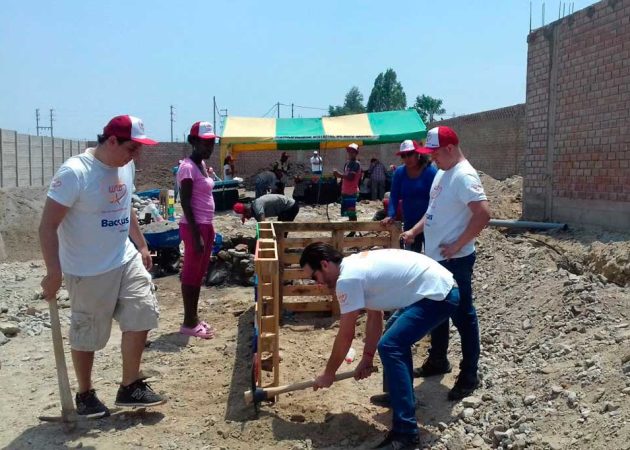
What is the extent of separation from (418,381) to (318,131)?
38.1 ft

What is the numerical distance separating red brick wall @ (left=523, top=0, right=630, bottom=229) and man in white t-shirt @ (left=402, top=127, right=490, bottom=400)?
3.57 metres

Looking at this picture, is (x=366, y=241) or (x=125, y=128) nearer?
(x=125, y=128)

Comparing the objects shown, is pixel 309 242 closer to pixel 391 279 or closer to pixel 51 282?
pixel 391 279

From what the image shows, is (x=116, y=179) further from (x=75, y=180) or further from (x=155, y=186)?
(x=155, y=186)

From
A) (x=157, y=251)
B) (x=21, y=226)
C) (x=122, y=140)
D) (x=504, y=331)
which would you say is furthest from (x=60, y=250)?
(x=21, y=226)

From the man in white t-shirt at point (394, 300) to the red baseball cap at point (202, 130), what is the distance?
2272 millimetres

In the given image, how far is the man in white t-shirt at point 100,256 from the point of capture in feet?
11.0

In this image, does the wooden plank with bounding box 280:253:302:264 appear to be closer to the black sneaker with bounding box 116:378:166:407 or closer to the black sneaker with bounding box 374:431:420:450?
the black sneaker with bounding box 116:378:166:407

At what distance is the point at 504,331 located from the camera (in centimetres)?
498

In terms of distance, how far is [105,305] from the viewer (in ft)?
11.7

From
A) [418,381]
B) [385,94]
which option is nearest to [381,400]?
[418,381]

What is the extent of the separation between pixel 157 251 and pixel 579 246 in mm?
5361

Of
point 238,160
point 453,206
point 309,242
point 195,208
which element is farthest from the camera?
point 238,160

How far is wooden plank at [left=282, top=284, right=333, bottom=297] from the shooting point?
5922 mm
